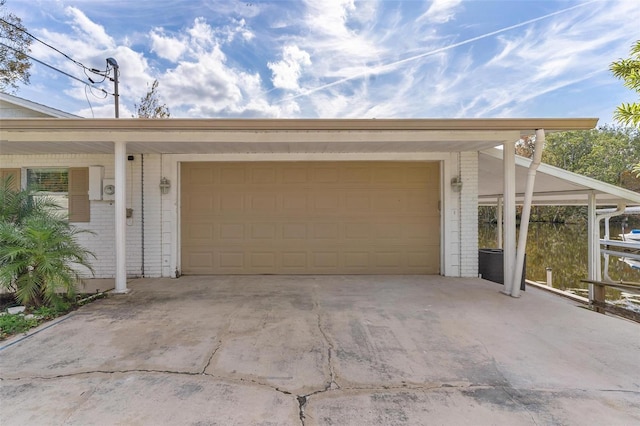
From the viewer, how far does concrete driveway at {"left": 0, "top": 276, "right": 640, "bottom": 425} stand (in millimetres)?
1946

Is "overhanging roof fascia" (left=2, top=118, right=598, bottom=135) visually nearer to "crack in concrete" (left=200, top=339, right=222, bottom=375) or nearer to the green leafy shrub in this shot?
the green leafy shrub

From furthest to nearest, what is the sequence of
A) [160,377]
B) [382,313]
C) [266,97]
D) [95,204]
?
[266,97] < [95,204] < [382,313] < [160,377]

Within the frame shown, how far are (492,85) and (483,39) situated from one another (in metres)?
2.94

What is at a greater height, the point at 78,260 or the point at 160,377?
the point at 78,260

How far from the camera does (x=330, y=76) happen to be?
1171 centimetres

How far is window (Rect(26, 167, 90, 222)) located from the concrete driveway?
8.60ft

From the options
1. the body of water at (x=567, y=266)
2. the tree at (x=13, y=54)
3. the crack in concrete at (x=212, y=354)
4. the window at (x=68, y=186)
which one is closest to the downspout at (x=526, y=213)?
the crack in concrete at (x=212, y=354)

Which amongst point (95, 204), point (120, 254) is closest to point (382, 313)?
point (120, 254)

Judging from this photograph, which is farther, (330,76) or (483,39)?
(330,76)

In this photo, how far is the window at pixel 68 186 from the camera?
588 cm

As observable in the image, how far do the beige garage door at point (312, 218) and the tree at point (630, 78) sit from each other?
267 centimetres

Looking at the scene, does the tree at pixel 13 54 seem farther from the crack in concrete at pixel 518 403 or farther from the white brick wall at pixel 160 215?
the crack in concrete at pixel 518 403

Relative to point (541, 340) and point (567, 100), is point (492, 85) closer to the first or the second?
point (567, 100)

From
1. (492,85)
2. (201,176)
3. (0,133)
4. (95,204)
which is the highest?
(492,85)
